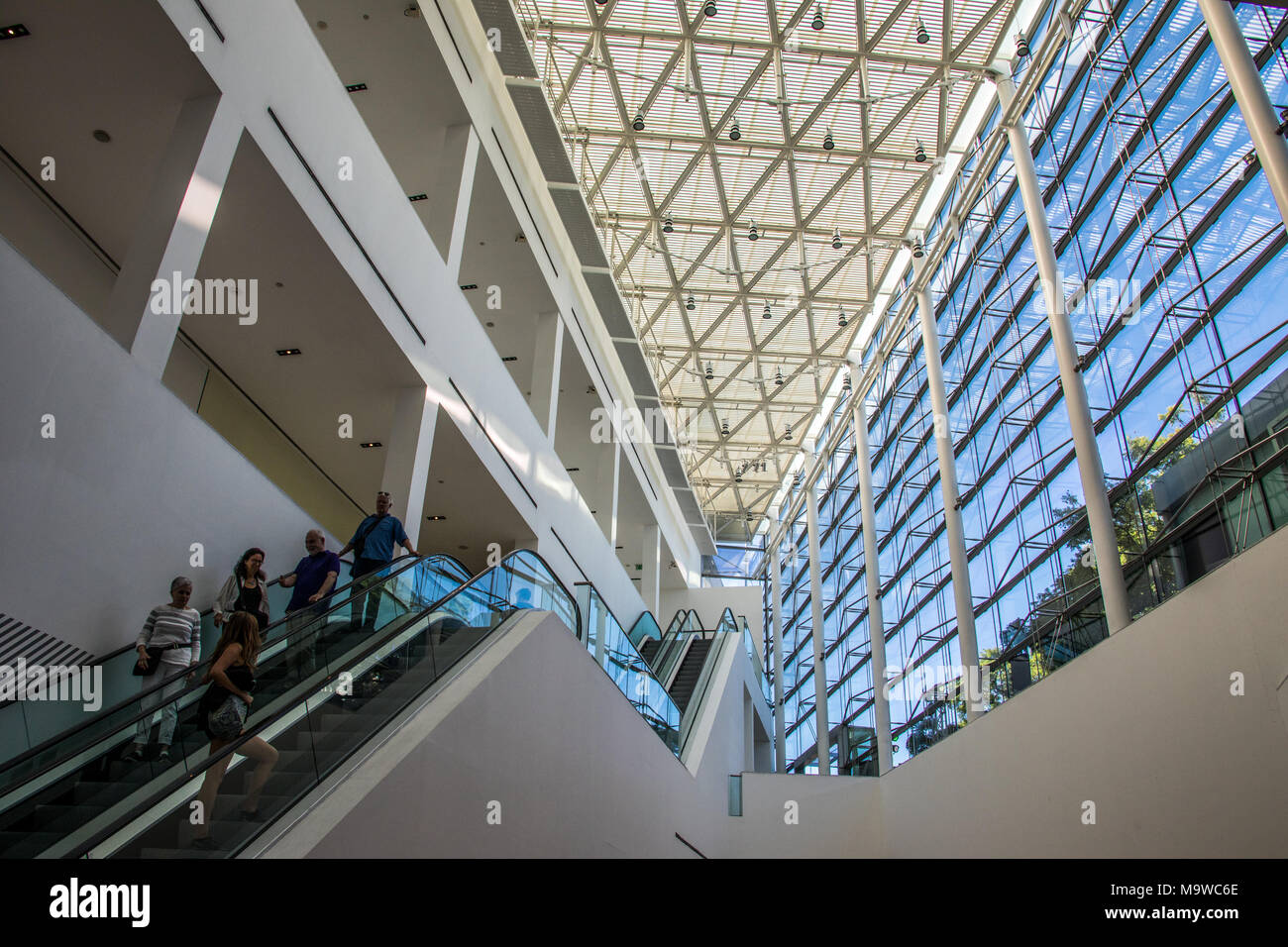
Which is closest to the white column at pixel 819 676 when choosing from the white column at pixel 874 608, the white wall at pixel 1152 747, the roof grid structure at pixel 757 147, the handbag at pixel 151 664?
the white column at pixel 874 608

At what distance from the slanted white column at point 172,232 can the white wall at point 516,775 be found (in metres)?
3.74

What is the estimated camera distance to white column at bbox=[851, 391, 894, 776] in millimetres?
23145

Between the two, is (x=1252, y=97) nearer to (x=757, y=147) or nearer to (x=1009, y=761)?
(x=1009, y=761)

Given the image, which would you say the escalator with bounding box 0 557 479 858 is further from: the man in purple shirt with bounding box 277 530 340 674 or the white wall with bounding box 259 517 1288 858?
the man in purple shirt with bounding box 277 530 340 674

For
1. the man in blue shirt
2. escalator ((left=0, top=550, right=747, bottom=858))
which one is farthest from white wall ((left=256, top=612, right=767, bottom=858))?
the man in blue shirt

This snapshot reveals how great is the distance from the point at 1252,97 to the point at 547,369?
42.3 feet

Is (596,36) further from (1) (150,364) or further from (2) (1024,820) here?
(2) (1024,820)

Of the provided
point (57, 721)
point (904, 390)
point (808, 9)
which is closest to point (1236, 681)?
point (57, 721)

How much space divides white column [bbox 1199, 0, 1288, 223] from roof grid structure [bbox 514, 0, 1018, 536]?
9.15 metres

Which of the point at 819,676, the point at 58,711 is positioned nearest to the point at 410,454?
the point at 58,711

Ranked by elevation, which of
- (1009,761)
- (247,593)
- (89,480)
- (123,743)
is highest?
(89,480)

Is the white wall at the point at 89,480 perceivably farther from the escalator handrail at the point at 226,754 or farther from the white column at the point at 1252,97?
the white column at the point at 1252,97

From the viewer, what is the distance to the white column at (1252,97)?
937 cm

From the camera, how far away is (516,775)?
23.6ft
